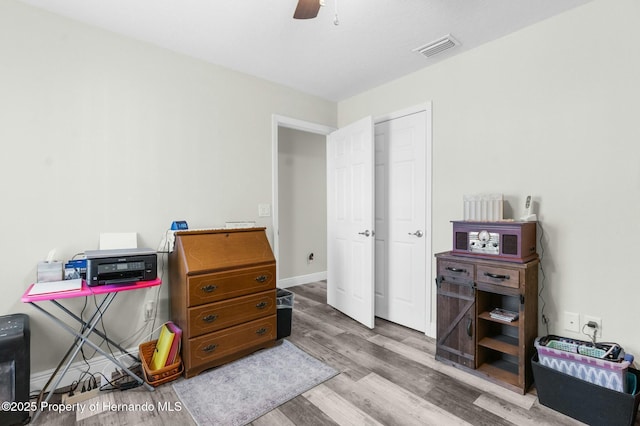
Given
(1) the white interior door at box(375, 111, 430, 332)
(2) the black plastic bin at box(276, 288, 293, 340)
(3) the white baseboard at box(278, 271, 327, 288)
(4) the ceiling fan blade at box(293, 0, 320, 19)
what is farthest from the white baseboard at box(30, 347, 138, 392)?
A: (4) the ceiling fan blade at box(293, 0, 320, 19)

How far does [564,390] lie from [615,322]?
591mm

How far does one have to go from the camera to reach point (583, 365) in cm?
177

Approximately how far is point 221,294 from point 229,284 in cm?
9

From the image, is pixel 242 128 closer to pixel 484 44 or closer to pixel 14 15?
pixel 14 15

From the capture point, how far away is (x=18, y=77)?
2.00 m

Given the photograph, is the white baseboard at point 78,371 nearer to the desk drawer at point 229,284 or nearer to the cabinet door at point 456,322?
the desk drawer at point 229,284

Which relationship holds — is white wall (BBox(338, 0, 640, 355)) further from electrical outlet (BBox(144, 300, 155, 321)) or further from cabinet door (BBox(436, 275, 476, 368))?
electrical outlet (BBox(144, 300, 155, 321))

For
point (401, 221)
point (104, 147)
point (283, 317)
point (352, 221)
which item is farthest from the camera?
point (352, 221)

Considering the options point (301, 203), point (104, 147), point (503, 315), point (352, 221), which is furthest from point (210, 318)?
point (301, 203)

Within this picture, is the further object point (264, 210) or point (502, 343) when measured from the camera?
point (264, 210)

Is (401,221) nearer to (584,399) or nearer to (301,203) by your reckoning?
(584,399)

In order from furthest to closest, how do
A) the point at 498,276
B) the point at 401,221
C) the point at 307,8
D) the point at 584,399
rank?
the point at 401,221 → the point at 498,276 → the point at 584,399 → the point at 307,8

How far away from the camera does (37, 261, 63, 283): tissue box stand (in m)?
2.01

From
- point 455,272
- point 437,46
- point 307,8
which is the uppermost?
point 437,46
